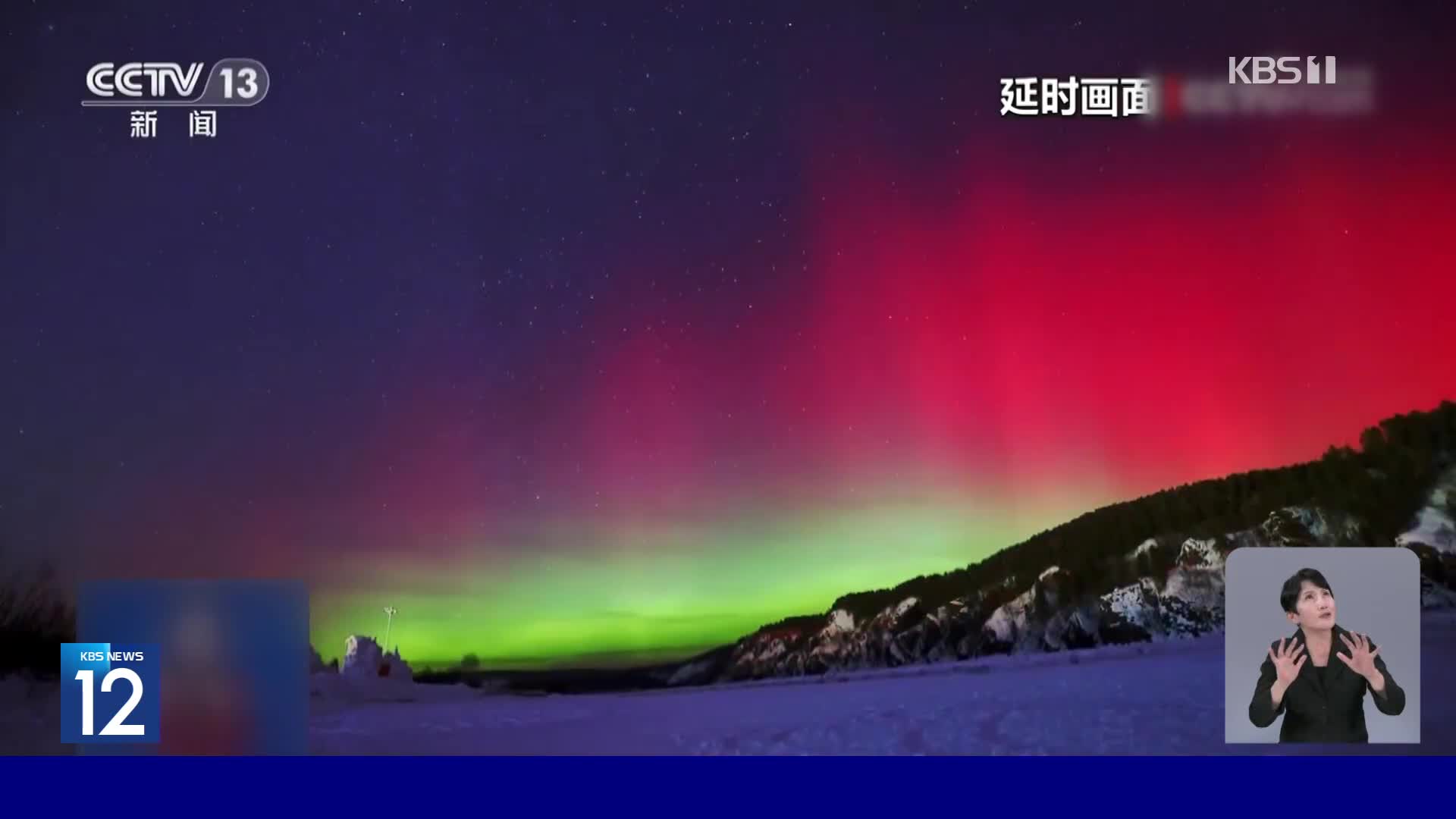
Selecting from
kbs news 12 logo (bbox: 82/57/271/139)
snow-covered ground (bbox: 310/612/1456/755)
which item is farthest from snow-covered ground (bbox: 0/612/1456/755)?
kbs news 12 logo (bbox: 82/57/271/139)

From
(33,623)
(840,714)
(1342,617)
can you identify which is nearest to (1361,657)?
(1342,617)

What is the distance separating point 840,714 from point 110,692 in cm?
231

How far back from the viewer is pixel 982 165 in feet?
15.9

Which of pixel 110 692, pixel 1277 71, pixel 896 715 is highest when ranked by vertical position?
pixel 1277 71

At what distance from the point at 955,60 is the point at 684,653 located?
2103mm

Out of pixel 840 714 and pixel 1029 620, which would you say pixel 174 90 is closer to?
pixel 840 714

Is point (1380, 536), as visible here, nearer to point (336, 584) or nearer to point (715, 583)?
point (715, 583)

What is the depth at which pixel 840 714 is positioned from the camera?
15.6ft

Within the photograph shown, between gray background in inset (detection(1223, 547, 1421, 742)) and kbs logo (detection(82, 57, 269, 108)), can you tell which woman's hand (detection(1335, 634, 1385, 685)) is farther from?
kbs logo (detection(82, 57, 269, 108))

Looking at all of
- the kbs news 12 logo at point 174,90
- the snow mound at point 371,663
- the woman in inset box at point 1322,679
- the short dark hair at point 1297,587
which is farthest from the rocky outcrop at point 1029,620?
the kbs news 12 logo at point 174,90
